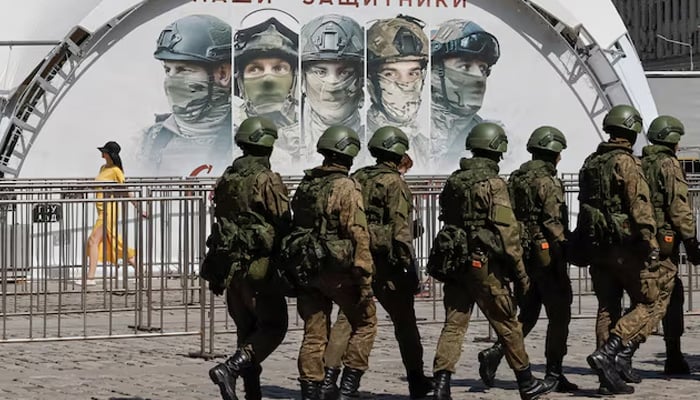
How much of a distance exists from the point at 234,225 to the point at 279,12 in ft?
49.9

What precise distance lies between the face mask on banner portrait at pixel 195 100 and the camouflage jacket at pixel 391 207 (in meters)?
14.0

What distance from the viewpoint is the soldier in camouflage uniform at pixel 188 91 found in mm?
25797

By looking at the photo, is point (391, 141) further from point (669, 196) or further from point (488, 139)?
point (669, 196)

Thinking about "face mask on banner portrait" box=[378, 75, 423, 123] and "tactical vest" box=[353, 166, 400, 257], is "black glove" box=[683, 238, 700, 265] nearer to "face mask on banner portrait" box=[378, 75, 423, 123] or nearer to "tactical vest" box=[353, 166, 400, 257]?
"tactical vest" box=[353, 166, 400, 257]

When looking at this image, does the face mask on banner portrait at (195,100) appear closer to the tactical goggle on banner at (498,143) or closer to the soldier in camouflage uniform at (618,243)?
the soldier in camouflage uniform at (618,243)

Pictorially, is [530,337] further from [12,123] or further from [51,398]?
[12,123]

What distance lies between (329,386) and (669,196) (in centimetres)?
328

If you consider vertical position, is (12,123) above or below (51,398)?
above

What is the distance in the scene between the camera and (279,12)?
86.5 feet

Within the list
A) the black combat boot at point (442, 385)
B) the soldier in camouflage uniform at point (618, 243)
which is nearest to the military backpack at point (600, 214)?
the soldier in camouflage uniform at point (618, 243)

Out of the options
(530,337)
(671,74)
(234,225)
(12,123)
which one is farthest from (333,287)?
(671,74)

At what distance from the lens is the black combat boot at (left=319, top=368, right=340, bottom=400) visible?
37.5ft

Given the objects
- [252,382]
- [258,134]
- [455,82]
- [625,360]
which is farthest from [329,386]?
[455,82]

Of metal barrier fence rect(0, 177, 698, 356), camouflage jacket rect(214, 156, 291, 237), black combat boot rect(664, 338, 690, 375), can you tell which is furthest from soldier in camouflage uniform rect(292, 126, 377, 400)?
metal barrier fence rect(0, 177, 698, 356)
